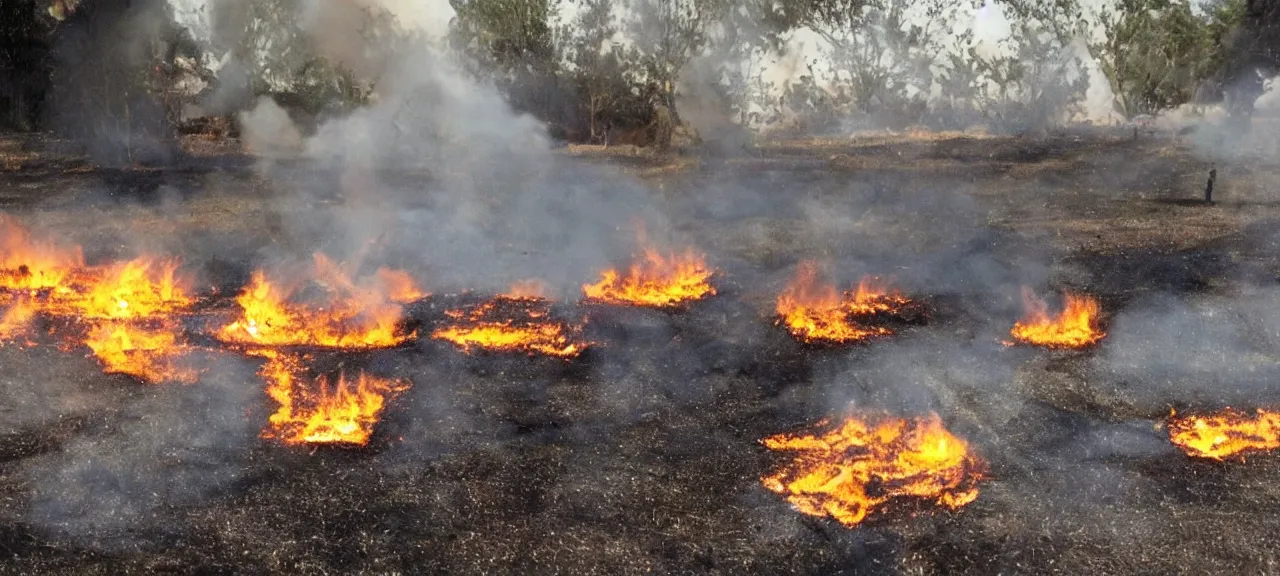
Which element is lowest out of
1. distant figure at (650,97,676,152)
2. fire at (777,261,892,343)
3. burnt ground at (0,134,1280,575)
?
burnt ground at (0,134,1280,575)

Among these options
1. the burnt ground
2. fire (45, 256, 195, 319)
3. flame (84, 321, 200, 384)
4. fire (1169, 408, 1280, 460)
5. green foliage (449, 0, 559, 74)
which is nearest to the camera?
the burnt ground

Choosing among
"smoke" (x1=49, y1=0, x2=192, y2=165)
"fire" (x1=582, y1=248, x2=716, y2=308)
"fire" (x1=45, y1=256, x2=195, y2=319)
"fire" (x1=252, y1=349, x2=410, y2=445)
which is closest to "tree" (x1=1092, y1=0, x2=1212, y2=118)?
"fire" (x1=582, y1=248, x2=716, y2=308)

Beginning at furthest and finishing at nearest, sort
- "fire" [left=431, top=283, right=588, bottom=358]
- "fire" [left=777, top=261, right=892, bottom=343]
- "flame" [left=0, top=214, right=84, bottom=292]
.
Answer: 1. "flame" [left=0, top=214, right=84, bottom=292]
2. "fire" [left=777, top=261, right=892, bottom=343]
3. "fire" [left=431, top=283, right=588, bottom=358]

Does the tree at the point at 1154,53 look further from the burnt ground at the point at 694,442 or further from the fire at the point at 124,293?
the fire at the point at 124,293

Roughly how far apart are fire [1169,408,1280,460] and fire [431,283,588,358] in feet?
14.2

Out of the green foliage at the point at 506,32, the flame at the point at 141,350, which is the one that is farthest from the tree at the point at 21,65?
the flame at the point at 141,350

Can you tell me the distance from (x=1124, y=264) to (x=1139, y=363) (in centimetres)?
352

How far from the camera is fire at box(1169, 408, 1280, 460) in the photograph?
18.7 ft

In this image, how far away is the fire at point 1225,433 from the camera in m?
5.71

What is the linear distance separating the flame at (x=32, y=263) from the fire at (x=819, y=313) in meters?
7.20

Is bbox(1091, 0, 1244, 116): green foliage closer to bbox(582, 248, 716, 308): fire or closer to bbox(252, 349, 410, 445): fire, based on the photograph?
bbox(582, 248, 716, 308): fire

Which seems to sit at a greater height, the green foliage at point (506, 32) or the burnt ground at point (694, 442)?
the green foliage at point (506, 32)

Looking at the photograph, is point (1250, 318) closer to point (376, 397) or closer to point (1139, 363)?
point (1139, 363)

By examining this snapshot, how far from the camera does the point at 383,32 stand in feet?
80.1
